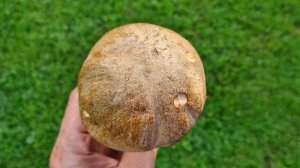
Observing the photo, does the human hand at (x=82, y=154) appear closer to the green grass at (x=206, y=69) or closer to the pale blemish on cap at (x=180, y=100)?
the pale blemish on cap at (x=180, y=100)

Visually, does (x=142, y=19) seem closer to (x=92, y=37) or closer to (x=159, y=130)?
(x=92, y=37)

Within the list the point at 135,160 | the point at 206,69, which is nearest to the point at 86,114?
the point at 135,160

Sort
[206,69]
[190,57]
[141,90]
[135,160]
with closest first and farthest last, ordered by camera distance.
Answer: [141,90] → [190,57] → [135,160] → [206,69]

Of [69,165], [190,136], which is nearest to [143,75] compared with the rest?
[69,165]

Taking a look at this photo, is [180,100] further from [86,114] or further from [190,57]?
[86,114]

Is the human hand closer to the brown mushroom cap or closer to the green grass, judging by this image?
the brown mushroom cap
